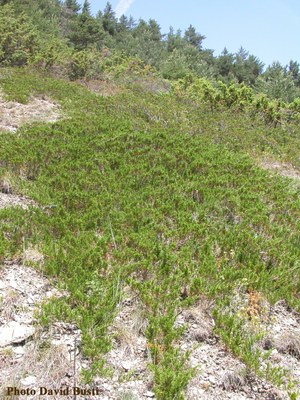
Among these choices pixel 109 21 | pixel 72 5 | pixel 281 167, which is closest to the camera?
pixel 281 167

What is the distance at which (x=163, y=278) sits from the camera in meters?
4.72

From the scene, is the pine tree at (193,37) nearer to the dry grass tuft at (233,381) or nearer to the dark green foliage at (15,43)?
the dark green foliage at (15,43)

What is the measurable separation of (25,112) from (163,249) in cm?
886

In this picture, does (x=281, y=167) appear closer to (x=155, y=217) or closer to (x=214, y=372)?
(x=155, y=217)

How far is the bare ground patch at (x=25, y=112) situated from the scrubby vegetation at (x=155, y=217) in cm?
41

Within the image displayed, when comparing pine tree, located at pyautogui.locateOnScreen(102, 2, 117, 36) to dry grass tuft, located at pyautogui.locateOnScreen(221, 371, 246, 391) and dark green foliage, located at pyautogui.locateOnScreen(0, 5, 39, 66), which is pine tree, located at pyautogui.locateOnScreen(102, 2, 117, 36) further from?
dry grass tuft, located at pyautogui.locateOnScreen(221, 371, 246, 391)

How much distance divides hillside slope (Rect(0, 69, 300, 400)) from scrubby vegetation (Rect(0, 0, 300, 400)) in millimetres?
22

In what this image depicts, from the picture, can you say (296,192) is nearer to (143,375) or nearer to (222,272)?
(222,272)

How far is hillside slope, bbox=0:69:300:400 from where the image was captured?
3699 millimetres

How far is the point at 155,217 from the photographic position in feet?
19.9

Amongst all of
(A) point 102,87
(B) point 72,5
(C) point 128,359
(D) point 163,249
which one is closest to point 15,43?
(A) point 102,87

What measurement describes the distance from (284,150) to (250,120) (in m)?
3.35

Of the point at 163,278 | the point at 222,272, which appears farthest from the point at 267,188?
the point at 163,278

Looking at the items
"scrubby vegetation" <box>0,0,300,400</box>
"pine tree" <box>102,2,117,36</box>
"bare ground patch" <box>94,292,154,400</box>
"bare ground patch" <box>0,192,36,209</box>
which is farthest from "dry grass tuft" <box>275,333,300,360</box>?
"pine tree" <box>102,2,117,36</box>
